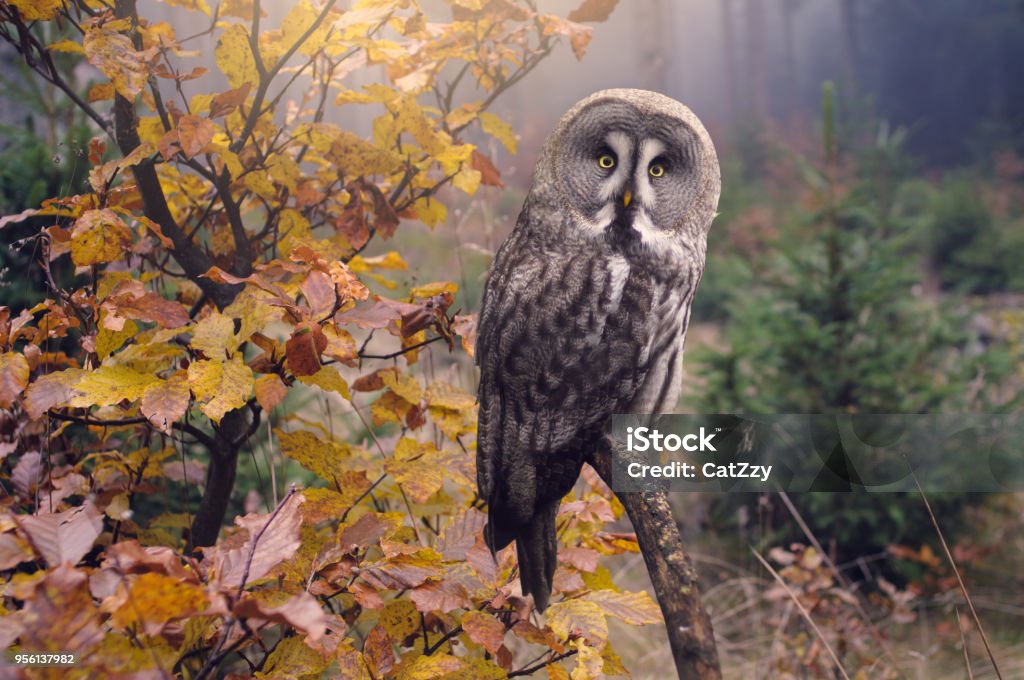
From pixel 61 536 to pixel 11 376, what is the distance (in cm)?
28

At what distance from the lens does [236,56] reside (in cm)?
90

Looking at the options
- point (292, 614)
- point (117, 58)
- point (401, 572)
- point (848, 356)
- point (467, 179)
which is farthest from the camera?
point (848, 356)

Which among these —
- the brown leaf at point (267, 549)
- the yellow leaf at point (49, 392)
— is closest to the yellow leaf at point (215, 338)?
the yellow leaf at point (49, 392)

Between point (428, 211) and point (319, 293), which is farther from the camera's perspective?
point (428, 211)

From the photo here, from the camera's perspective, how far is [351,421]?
80.0 inches

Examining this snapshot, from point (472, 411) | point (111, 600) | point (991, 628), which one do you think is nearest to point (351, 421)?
point (472, 411)

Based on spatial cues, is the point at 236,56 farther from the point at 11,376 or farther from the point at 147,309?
the point at 11,376

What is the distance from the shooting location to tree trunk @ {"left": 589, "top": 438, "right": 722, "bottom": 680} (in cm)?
73

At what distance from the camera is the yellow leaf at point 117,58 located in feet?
2.50

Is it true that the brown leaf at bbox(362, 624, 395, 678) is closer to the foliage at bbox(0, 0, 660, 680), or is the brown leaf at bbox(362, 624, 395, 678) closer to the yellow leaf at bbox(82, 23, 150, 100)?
the foliage at bbox(0, 0, 660, 680)

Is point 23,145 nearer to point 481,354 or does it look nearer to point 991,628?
point 481,354

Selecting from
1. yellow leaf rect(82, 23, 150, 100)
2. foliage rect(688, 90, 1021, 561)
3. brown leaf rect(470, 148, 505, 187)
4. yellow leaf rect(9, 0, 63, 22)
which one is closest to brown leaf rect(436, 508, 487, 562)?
brown leaf rect(470, 148, 505, 187)

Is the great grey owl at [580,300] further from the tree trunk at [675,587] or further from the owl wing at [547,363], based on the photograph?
the tree trunk at [675,587]

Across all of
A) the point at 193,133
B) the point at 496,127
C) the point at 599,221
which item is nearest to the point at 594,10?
the point at 496,127
